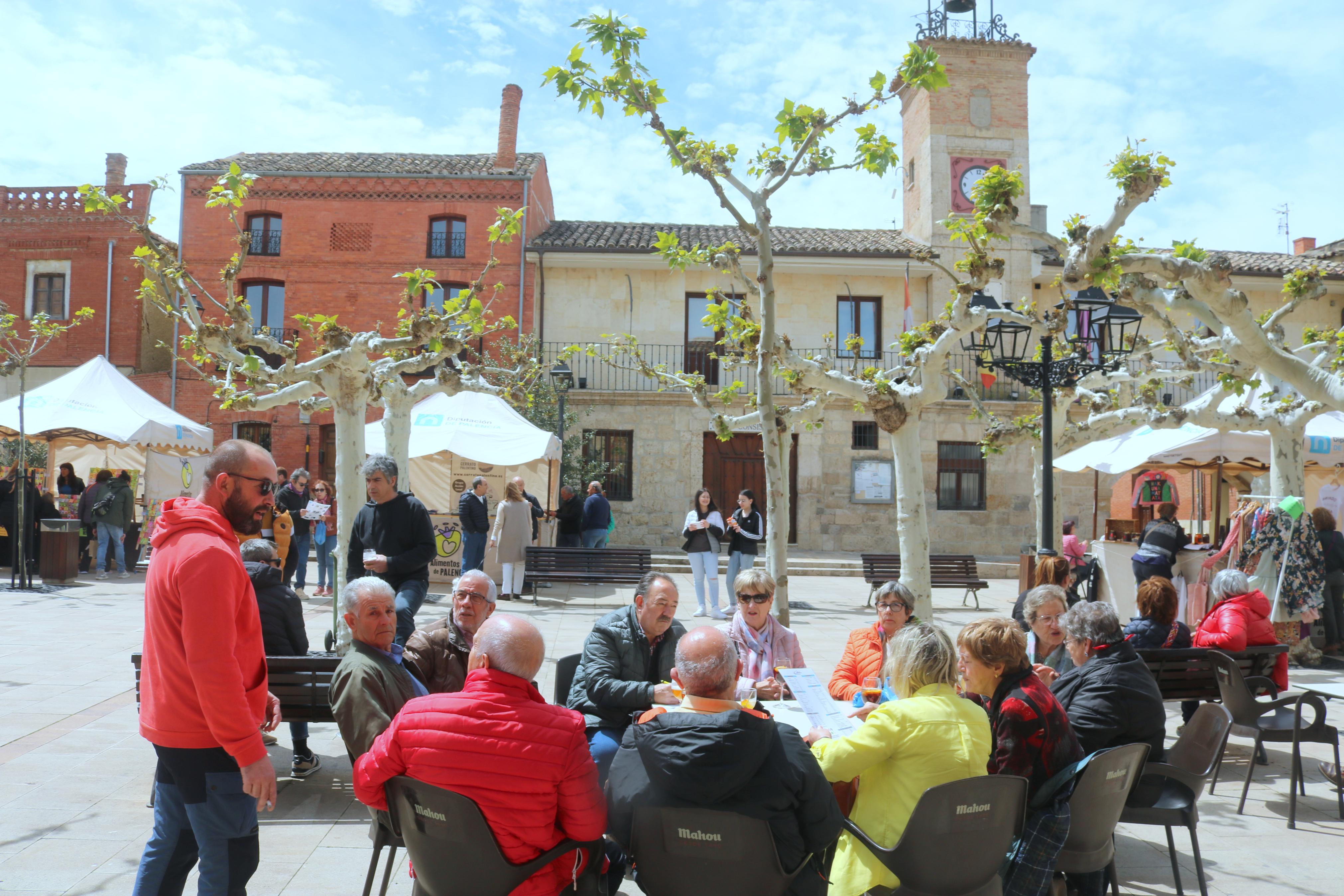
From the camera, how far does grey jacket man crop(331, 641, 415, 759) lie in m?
3.69

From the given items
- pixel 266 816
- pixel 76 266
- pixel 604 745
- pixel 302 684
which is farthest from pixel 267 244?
pixel 604 745

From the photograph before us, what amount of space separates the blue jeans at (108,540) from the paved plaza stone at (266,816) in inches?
278

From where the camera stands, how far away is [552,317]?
2436 cm

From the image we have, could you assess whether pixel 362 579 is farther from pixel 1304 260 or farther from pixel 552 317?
pixel 1304 260

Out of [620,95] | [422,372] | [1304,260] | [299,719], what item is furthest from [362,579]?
[1304,260]

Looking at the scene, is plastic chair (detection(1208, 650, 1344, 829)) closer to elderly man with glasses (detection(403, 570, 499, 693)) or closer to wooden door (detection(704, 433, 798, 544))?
elderly man with glasses (detection(403, 570, 499, 693))

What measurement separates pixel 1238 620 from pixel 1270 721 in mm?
666

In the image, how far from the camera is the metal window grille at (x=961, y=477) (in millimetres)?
23859

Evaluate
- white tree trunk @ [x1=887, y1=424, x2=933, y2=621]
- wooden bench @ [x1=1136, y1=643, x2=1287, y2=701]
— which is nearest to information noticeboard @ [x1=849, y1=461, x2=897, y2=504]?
white tree trunk @ [x1=887, y1=424, x2=933, y2=621]

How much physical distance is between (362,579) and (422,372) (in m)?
22.4

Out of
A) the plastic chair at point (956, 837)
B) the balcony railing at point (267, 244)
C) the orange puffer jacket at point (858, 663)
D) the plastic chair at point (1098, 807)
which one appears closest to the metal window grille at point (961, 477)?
the balcony railing at point (267, 244)

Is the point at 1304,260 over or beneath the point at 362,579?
over

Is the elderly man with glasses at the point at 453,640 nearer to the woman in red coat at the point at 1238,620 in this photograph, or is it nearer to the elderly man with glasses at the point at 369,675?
the elderly man with glasses at the point at 369,675

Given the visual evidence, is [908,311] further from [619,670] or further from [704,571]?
[619,670]
